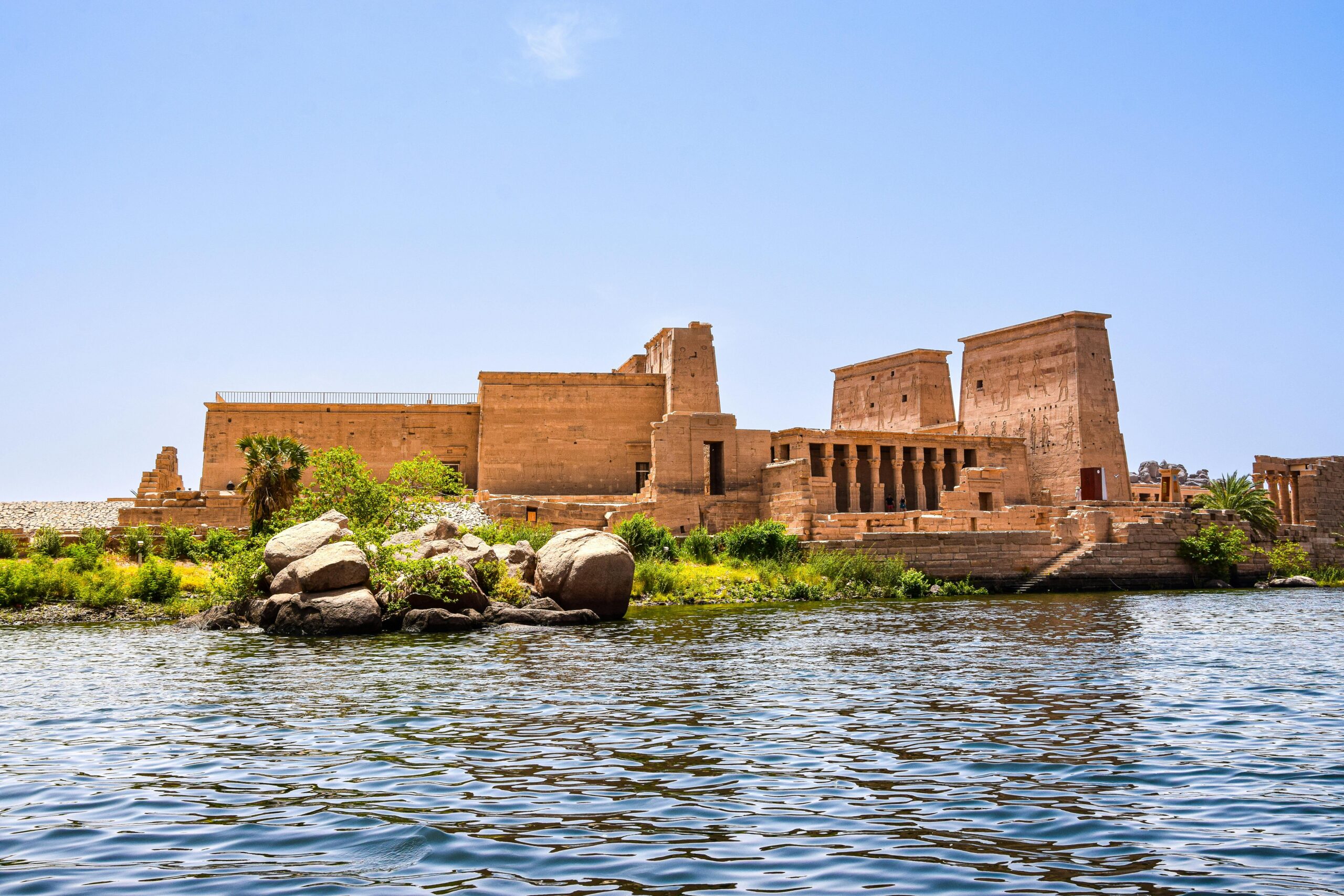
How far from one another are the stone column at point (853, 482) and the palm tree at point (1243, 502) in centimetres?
1043

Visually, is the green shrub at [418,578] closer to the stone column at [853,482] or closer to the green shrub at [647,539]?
the green shrub at [647,539]

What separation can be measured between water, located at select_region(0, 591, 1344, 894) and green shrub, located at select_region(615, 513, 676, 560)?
11177mm

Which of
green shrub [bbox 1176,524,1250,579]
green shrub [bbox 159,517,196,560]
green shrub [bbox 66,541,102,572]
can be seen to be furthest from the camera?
green shrub [bbox 1176,524,1250,579]

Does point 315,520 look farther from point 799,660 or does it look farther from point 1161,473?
point 1161,473

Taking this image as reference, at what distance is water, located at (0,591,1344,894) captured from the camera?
518 centimetres

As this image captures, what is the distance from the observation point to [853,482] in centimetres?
3762

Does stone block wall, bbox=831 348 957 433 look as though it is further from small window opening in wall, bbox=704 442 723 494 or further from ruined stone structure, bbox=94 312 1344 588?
small window opening in wall, bbox=704 442 723 494

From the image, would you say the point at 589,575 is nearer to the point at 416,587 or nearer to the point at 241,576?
the point at 416,587

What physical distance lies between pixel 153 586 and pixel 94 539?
11.1 ft

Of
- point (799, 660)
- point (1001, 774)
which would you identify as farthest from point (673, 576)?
point (1001, 774)

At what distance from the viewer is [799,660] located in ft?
43.8

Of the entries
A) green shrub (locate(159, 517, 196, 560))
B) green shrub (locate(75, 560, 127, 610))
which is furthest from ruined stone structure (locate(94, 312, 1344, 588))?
green shrub (locate(75, 560, 127, 610))

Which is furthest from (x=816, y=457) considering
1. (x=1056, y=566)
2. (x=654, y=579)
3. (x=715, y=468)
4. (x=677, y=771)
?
(x=677, y=771)

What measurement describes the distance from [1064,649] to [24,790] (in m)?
11.5
